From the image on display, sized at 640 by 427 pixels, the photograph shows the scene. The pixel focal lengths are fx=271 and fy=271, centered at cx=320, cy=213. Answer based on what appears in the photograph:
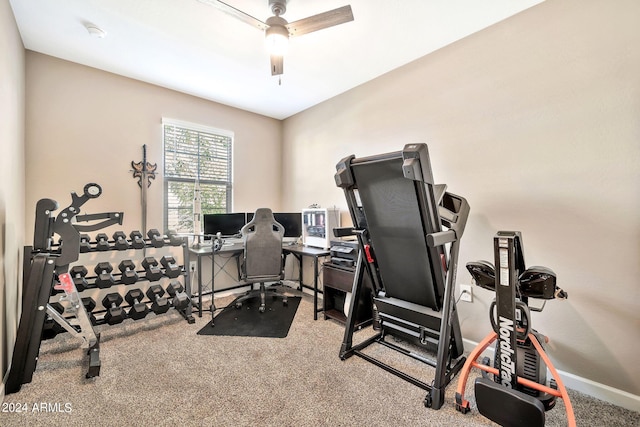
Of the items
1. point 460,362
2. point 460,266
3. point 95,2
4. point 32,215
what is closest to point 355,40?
point 95,2

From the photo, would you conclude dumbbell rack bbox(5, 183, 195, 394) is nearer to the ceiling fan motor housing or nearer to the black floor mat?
the black floor mat

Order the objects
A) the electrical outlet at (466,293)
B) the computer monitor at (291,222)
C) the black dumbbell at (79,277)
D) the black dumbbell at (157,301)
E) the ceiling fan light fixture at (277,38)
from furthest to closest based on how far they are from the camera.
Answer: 1. the computer monitor at (291,222)
2. the black dumbbell at (157,301)
3. the black dumbbell at (79,277)
4. the electrical outlet at (466,293)
5. the ceiling fan light fixture at (277,38)

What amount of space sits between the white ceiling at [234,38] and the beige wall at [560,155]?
33 cm

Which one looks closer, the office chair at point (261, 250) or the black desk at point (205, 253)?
the black desk at point (205, 253)

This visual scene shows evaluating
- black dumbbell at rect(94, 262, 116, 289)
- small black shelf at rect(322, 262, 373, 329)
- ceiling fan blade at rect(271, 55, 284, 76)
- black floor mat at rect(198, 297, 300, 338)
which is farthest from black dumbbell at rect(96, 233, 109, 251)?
ceiling fan blade at rect(271, 55, 284, 76)

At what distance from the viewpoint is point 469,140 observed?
2.39 metres

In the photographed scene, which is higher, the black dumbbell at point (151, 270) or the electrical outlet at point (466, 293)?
the black dumbbell at point (151, 270)

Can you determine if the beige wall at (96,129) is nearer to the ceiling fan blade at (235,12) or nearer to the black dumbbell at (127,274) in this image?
the black dumbbell at (127,274)

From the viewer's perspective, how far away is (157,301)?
9.23 feet

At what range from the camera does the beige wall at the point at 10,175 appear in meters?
1.83

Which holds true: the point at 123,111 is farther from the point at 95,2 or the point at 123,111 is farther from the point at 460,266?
the point at 460,266

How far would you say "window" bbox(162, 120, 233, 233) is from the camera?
353 cm

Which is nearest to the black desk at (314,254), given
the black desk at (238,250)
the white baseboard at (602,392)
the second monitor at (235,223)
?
the black desk at (238,250)

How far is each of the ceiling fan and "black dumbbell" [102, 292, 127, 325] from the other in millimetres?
2679
